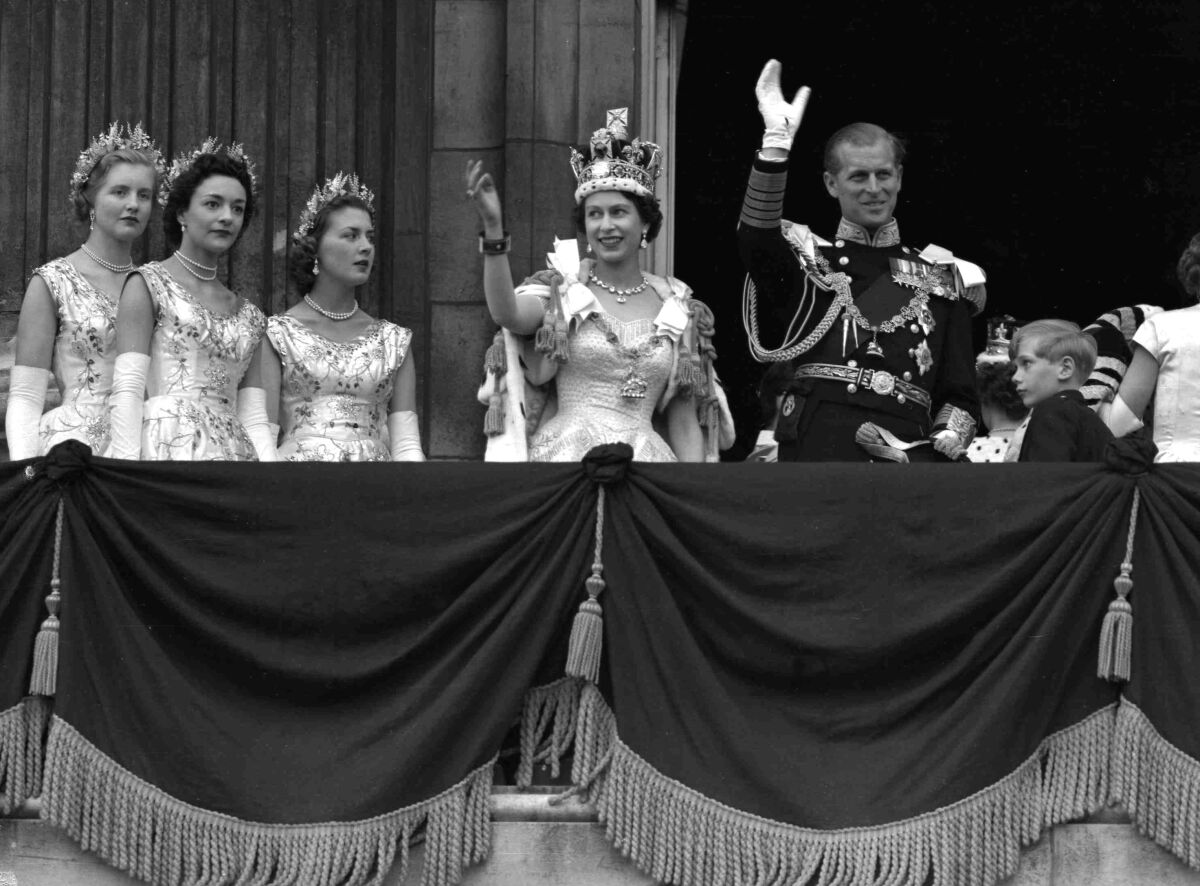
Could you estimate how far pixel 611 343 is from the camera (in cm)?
976

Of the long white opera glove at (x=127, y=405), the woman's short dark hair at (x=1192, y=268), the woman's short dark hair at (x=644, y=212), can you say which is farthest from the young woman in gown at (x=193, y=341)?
the woman's short dark hair at (x=1192, y=268)

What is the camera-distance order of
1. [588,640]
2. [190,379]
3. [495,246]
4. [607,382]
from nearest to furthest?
[588,640] < [495,246] < [190,379] < [607,382]

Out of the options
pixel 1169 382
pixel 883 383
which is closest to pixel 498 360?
pixel 883 383

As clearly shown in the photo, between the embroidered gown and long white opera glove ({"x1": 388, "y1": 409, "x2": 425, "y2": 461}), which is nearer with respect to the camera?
the embroidered gown

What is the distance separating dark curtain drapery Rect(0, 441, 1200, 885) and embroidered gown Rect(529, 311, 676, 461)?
1036 mm

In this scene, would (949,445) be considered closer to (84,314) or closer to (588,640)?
(588,640)

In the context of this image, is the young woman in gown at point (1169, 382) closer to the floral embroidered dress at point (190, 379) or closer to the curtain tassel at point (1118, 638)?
the curtain tassel at point (1118, 638)

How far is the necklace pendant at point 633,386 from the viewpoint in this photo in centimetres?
973

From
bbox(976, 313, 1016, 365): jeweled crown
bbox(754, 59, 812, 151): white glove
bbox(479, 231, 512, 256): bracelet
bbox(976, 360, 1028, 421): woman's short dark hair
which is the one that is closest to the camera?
bbox(479, 231, 512, 256): bracelet

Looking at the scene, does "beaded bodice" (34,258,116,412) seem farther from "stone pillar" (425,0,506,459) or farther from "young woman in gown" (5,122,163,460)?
"stone pillar" (425,0,506,459)

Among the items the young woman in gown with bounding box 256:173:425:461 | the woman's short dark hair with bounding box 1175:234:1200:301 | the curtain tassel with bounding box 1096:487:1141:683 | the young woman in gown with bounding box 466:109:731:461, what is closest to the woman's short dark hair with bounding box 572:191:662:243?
the young woman in gown with bounding box 466:109:731:461

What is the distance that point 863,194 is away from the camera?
9.90 m

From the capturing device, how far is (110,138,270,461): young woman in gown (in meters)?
9.38

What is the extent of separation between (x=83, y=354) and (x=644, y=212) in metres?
2.02
